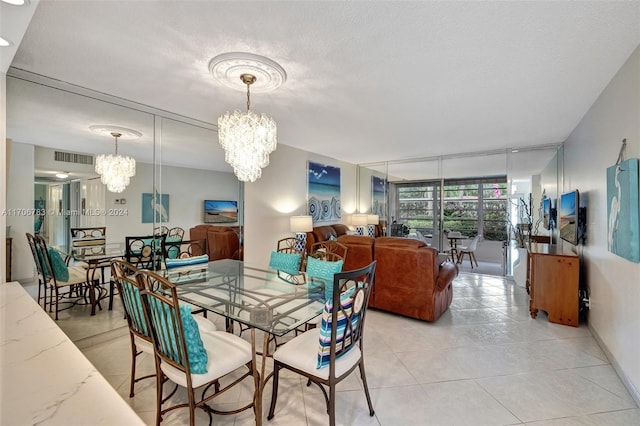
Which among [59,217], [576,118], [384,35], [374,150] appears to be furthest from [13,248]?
[576,118]

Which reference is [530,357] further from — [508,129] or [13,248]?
[13,248]

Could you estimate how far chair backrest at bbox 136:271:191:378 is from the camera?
1.36 meters

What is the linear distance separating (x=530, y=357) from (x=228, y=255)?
3.64 m

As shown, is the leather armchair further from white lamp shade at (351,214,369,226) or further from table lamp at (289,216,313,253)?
white lamp shade at (351,214,369,226)

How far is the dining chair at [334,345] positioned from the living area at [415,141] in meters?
0.38

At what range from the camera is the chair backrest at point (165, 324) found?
4.48 feet

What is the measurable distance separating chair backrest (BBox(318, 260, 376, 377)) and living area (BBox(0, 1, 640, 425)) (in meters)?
0.54

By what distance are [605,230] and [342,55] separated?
2816 mm

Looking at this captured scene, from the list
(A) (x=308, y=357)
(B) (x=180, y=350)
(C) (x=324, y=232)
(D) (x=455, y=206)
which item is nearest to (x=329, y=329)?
(A) (x=308, y=357)

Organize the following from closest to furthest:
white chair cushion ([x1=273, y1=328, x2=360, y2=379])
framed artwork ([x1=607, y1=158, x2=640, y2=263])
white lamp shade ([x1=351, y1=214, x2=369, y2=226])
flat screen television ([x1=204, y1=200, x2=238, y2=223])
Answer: white chair cushion ([x1=273, y1=328, x2=360, y2=379]) < framed artwork ([x1=607, y1=158, x2=640, y2=263]) < flat screen television ([x1=204, y1=200, x2=238, y2=223]) < white lamp shade ([x1=351, y1=214, x2=369, y2=226])

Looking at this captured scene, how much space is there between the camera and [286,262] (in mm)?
3117

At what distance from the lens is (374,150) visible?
17.8 ft

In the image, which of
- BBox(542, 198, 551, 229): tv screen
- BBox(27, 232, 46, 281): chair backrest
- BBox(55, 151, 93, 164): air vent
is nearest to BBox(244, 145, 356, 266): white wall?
BBox(55, 151, 93, 164): air vent

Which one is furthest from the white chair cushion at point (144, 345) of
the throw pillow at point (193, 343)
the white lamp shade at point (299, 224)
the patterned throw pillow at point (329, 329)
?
the white lamp shade at point (299, 224)
